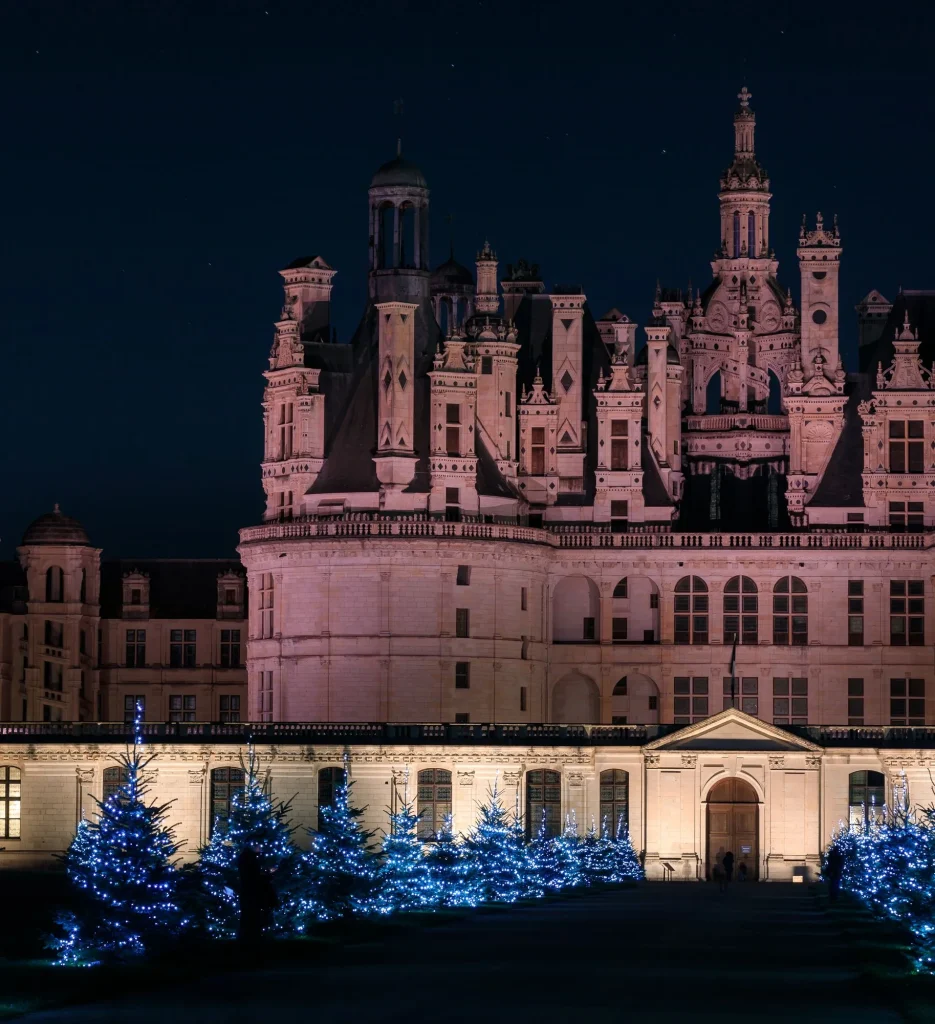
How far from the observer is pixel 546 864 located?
249 ft

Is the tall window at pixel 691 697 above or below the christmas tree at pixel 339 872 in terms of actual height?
above

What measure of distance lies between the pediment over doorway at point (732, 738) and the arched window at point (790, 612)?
10.6 m

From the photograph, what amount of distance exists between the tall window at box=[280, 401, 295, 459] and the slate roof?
66.4 ft

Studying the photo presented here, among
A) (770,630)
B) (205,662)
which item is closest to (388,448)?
(770,630)

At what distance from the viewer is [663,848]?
294ft

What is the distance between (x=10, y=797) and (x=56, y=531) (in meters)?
27.7

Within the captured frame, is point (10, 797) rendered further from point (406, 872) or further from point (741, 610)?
point (406, 872)

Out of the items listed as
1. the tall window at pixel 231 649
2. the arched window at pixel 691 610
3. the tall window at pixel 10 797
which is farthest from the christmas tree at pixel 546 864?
the tall window at pixel 231 649

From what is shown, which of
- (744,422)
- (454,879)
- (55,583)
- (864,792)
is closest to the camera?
(454,879)

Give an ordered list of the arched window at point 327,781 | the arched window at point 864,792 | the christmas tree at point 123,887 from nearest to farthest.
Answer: the christmas tree at point 123,887
the arched window at point 864,792
the arched window at point 327,781

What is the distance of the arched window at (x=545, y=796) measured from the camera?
296 ft

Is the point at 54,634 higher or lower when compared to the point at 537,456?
lower

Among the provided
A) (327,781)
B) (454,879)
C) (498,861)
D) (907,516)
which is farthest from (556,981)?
(907,516)

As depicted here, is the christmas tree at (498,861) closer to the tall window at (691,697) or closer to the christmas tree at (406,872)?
the christmas tree at (406,872)
